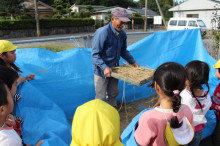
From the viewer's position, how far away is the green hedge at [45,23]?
730 inches

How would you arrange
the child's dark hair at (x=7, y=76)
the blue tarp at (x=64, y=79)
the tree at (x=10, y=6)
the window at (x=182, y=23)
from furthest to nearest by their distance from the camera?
the tree at (x=10, y=6) → the window at (x=182, y=23) → the blue tarp at (x=64, y=79) → the child's dark hair at (x=7, y=76)

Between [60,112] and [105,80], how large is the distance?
0.92 m

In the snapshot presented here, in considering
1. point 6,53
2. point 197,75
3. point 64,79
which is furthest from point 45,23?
point 197,75

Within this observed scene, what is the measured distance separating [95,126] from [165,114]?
58cm

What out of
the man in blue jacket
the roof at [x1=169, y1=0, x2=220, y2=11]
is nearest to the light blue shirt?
the man in blue jacket

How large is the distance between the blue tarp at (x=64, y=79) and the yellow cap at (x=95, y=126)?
88 cm

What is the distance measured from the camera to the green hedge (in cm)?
1854

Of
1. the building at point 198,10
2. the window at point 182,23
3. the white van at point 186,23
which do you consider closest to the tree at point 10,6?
the white van at point 186,23

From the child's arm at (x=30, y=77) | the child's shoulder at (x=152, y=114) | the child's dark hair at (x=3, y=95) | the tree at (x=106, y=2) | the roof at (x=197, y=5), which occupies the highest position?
the tree at (x=106, y=2)

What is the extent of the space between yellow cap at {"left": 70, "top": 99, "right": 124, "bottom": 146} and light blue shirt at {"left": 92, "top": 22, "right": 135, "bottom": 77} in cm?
161

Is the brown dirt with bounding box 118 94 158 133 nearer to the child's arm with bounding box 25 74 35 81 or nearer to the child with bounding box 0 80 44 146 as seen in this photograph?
the child's arm with bounding box 25 74 35 81

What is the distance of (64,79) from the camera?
302 cm

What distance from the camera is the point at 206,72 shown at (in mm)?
1720

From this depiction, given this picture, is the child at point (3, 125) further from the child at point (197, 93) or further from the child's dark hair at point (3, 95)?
the child at point (197, 93)
